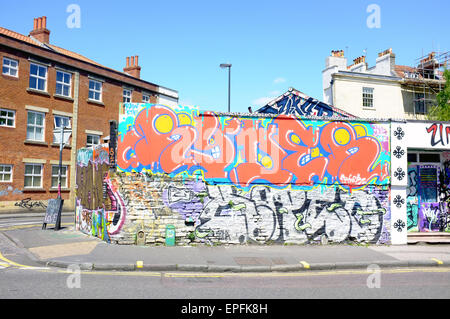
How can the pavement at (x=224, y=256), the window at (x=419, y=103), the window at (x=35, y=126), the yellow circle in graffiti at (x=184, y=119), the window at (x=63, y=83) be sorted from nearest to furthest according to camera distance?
the pavement at (x=224, y=256)
the yellow circle in graffiti at (x=184, y=119)
the window at (x=35, y=126)
the window at (x=63, y=83)
the window at (x=419, y=103)

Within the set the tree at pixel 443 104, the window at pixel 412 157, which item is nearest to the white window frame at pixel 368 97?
the tree at pixel 443 104

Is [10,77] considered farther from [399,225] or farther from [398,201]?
[399,225]

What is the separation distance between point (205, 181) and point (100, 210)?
345cm

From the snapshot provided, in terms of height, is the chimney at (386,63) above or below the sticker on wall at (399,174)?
above

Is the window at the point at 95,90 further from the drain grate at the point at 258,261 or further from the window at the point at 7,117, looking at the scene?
the drain grate at the point at 258,261

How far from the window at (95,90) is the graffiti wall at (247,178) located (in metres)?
20.3

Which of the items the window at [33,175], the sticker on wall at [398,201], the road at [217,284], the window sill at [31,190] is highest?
the window at [33,175]

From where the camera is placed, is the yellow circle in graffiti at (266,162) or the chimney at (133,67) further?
the chimney at (133,67)

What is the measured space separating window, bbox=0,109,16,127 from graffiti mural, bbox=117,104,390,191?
1737 cm

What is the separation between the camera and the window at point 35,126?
25922 mm

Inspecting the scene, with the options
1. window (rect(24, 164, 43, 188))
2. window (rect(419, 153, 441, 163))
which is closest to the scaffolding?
window (rect(419, 153, 441, 163))

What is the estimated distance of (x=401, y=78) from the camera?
30734 mm

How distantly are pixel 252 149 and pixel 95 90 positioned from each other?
74.8 feet
